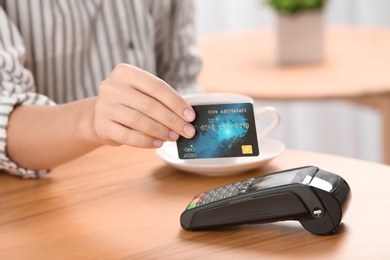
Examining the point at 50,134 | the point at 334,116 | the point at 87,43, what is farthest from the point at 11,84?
the point at 334,116

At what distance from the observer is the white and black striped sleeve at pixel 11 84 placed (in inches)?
45.7

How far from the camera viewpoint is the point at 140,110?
40.3 inches

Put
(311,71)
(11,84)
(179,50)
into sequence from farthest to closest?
1. (311,71)
2. (179,50)
3. (11,84)

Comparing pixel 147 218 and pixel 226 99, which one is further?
pixel 226 99

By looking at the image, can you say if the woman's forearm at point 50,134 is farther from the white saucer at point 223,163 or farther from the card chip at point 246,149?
the card chip at point 246,149

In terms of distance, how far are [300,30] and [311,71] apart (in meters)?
0.16

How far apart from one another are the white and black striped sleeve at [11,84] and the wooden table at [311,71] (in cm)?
76

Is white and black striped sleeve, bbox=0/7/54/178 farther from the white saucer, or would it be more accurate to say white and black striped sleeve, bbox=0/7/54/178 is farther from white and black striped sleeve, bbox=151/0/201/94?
white and black striped sleeve, bbox=151/0/201/94

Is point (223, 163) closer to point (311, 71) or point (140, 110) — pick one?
point (140, 110)

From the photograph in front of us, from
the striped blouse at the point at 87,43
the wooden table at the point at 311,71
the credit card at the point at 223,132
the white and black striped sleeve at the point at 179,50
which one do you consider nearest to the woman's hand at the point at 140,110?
the credit card at the point at 223,132

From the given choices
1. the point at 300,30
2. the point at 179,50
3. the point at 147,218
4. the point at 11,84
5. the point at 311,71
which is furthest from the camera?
the point at 300,30

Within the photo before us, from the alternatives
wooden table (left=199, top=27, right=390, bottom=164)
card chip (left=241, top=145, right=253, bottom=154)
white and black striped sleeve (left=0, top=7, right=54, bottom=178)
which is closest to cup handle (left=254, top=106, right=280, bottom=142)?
card chip (left=241, top=145, right=253, bottom=154)

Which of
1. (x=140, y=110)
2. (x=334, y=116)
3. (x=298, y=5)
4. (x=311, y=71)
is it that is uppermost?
(x=140, y=110)

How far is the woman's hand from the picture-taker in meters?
0.99
